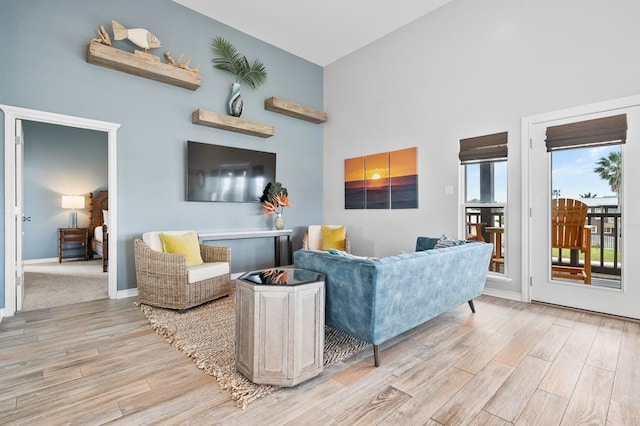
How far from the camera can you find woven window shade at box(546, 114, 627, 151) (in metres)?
2.89

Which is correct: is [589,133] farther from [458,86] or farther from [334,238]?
[334,238]

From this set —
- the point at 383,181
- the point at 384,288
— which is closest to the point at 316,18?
the point at 383,181

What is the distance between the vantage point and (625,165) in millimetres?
2873

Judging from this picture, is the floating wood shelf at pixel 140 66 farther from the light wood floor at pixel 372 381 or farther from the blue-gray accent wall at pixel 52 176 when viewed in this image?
the blue-gray accent wall at pixel 52 176

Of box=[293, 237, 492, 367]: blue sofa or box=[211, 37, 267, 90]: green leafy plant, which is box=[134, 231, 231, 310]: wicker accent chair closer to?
box=[293, 237, 492, 367]: blue sofa

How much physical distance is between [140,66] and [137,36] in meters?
0.36

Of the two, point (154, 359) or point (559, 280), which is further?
point (559, 280)

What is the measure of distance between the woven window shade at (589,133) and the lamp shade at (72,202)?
8145 mm

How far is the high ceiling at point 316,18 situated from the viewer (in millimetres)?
3998

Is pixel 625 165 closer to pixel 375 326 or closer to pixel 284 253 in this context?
pixel 375 326

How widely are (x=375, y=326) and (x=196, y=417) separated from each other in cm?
111

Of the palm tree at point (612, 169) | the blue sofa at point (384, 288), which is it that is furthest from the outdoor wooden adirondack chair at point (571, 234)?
the blue sofa at point (384, 288)

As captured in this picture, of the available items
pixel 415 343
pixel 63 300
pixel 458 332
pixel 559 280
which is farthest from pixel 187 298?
pixel 559 280

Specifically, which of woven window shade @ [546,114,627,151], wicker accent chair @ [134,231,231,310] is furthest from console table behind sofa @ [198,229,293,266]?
woven window shade @ [546,114,627,151]
